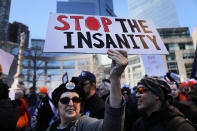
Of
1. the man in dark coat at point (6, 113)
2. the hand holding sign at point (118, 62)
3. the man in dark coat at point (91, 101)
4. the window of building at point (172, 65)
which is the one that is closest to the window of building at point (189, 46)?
the window of building at point (172, 65)

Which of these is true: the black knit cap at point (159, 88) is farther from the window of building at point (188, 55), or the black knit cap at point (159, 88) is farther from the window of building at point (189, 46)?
the window of building at point (189, 46)

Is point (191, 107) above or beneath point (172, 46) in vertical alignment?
beneath

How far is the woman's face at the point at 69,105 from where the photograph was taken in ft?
5.58

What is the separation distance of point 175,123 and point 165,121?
0.38 ft

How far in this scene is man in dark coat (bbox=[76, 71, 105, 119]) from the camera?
2.20 m

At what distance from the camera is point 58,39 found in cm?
202

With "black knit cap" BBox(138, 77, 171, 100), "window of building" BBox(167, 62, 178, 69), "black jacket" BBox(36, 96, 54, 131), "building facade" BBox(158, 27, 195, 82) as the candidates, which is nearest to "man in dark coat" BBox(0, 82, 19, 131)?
"black jacket" BBox(36, 96, 54, 131)

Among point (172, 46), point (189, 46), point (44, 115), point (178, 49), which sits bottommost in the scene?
point (44, 115)

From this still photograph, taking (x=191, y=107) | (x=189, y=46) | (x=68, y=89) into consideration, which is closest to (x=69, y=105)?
(x=68, y=89)

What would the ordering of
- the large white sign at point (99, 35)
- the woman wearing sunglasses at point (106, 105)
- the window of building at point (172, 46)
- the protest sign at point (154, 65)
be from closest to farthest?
the woman wearing sunglasses at point (106, 105) → the large white sign at point (99, 35) → the protest sign at point (154, 65) → the window of building at point (172, 46)

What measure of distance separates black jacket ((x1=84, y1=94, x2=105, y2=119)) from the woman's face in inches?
18.2

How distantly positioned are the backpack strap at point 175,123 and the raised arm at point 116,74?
90cm

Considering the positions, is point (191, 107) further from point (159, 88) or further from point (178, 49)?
point (178, 49)

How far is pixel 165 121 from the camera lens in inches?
68.4
